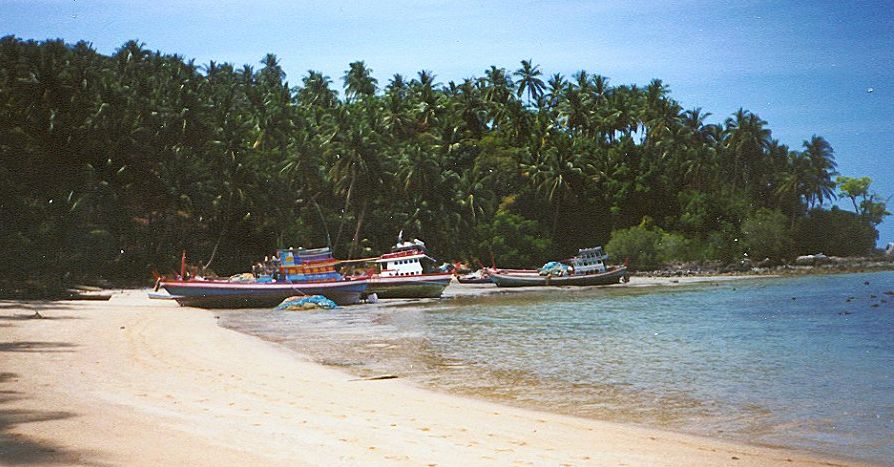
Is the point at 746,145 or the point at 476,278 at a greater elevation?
the point at 746,145

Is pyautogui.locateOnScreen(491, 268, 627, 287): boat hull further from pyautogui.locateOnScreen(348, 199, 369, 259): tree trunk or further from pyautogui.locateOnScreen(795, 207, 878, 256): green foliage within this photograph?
pyautogui.locateOnScreen(795, 207, 878, 256): green foliage

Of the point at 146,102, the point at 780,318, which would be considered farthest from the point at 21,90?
the point at 780,318

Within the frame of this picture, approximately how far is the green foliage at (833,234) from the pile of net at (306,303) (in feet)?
226

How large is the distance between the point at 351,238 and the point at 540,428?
62797mm

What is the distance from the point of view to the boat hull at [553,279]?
202 ft

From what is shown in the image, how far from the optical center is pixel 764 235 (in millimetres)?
83688

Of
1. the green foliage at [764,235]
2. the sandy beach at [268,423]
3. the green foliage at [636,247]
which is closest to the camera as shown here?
the sandy beach at [268,423]

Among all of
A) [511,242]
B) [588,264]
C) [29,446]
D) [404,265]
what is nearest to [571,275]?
[588,264]

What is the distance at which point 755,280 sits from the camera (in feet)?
226

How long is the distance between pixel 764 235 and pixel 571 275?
31.9 metres

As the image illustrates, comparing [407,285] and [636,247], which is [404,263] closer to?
[407,285]

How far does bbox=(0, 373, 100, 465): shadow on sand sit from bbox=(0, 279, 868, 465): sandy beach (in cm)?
2

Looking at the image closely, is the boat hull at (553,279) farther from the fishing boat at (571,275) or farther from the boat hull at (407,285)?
the boat hull at (407,285)

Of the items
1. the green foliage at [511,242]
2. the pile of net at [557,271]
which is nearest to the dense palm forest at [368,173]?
the green foliage at [511,242]
